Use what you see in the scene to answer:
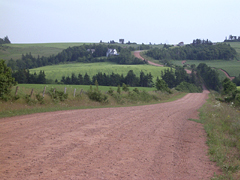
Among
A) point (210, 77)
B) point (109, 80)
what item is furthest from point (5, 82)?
point (210, 77)

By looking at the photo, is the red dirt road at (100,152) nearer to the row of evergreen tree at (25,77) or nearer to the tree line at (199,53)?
the row of evergreen tree at (25,77)

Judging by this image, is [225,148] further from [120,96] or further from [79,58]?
[79,58]

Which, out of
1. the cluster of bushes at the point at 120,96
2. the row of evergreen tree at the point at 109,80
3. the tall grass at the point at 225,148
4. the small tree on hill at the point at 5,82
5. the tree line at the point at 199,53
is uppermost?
the tree line at the point at 199,53

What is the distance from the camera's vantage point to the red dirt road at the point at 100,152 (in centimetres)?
591

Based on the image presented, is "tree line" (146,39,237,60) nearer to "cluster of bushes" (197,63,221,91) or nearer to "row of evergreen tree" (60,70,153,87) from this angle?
"cluster of bushes" (197,63,221,91)

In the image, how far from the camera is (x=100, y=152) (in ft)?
24.6

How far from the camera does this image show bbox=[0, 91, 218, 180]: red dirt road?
5.91 meters

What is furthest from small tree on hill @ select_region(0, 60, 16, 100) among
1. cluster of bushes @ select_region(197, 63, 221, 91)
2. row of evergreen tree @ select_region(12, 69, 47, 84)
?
cluster of bushes @ select_region(197, 63, 221, 91)

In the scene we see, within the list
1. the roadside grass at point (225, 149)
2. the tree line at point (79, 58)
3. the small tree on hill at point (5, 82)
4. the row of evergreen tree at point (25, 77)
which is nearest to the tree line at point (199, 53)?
the tree line at point (79, 58)

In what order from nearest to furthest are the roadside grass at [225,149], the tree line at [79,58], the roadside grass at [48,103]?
the roadside grass at [225,149] → the roadside grass at [48,103] → the tree line at [79,58]

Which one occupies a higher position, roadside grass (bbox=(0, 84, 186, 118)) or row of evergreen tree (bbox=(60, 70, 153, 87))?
roadside grass (bbox=(0, 84, 186, 118))

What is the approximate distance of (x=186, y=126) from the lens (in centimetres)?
1301

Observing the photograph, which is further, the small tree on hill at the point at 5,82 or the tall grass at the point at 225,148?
Result: the small tree on hill at the point at 5,82

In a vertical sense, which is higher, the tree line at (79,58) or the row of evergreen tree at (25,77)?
the tree line at (79,58)
